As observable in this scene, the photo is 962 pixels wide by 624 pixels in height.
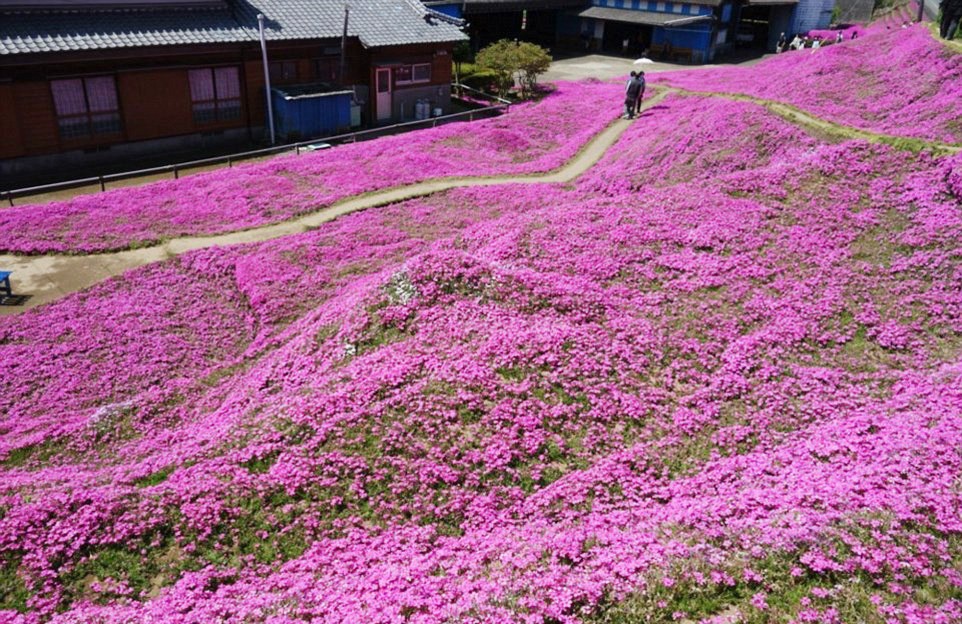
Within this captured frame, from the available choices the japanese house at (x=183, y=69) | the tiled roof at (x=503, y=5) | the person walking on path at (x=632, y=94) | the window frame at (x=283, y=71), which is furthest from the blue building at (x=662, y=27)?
the window frame at (x=283, y=71)

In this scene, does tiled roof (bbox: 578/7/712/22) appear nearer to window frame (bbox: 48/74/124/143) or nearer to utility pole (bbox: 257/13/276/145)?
utility pole (bbox: 257/13/276/145)

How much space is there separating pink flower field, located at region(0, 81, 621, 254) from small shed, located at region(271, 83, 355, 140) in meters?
4.01

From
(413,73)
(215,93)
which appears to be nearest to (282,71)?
(215,93)

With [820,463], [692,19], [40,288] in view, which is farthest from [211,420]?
[692,19]

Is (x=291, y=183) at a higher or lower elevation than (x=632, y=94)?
lower

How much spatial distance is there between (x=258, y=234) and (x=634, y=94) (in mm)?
30365

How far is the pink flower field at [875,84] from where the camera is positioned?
113 ft

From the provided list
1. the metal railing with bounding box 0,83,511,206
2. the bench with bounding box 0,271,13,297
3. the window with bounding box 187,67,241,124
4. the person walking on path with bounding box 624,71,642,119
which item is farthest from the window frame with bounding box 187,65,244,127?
the person walking on path with bounding box 624,71,642,119

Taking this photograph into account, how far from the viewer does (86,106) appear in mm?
40469

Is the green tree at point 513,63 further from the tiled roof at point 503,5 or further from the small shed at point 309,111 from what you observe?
the small shed at point 309,111

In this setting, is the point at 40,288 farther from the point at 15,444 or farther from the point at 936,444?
the point at 936,444

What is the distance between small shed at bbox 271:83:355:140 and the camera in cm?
4666

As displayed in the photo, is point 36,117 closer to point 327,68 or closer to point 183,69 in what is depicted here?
point 183,69

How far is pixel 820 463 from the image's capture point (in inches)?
609
